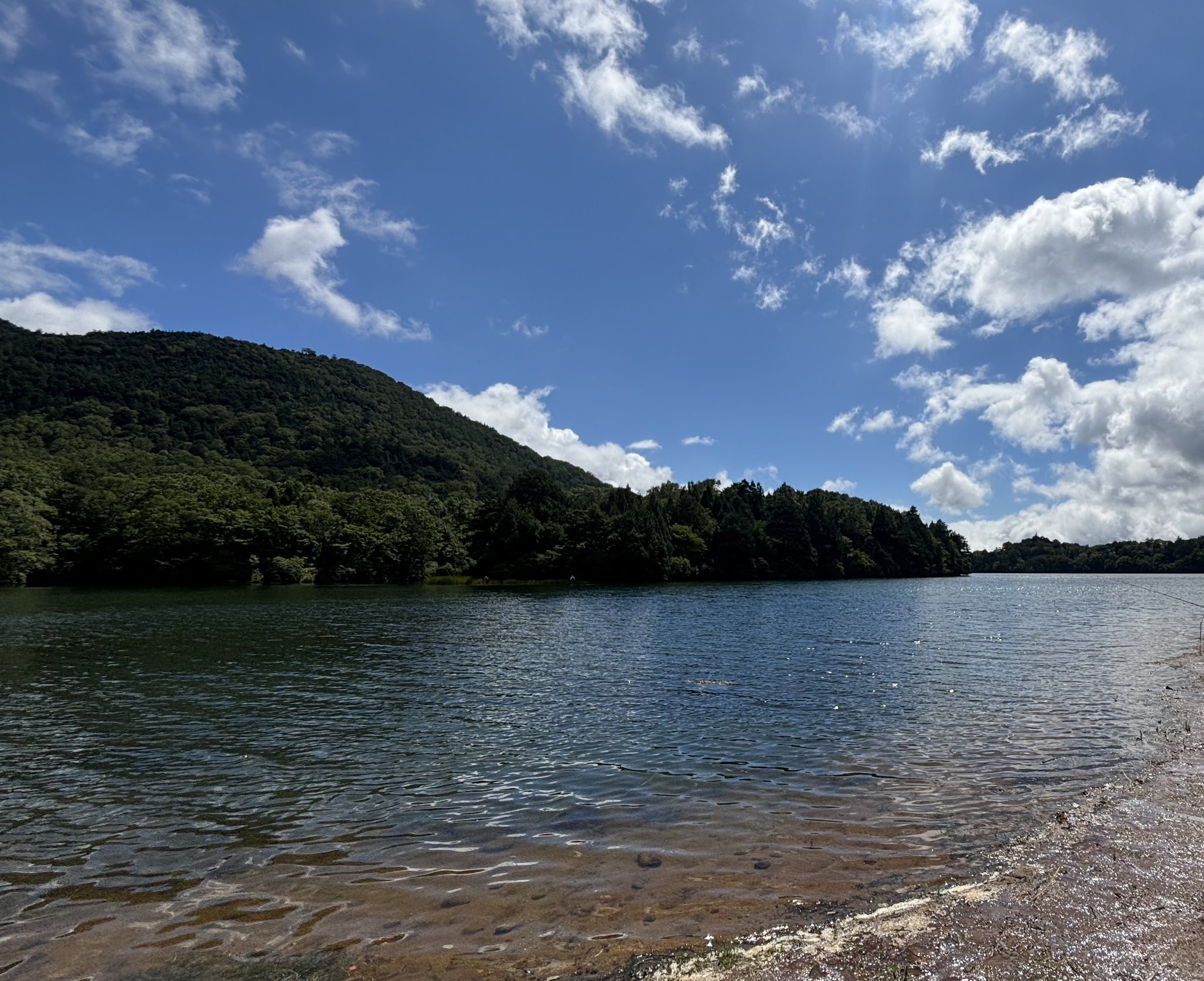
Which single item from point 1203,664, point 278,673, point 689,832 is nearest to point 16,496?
point 278,673

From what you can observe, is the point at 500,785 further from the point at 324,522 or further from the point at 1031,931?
the point at 324,522

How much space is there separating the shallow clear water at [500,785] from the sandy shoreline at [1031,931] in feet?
2.55

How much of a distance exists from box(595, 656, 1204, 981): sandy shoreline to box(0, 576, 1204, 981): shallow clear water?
776 millimetres

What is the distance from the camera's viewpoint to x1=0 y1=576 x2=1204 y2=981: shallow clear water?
8547mm

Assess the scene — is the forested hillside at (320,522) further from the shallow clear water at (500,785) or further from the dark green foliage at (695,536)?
the shallow clear water at (500,785)

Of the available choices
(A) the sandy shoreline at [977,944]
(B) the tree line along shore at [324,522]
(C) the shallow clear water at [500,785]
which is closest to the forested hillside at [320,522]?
(B) the tree line along shore at [324,522]

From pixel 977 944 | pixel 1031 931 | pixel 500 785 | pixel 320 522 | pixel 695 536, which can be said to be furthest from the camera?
pixel 695 536

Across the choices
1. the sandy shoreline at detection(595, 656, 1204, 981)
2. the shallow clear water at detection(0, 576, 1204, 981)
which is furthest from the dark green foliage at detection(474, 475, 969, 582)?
the sandy shoreline at detection(595, 656, 1204, 981)

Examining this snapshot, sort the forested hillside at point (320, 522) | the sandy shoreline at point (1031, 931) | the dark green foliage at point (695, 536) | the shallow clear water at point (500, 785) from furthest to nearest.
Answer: the dark green foliage at point (695, 536) → the forested hillside at point (320, 522) → the shallow clear water at point (500, 785) → the sandy shoreline at point (1031, 931)

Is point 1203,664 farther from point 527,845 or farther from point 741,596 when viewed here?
point 741,596

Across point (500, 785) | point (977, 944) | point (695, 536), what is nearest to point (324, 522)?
point (695, 536)

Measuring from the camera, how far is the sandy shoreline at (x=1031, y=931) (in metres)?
6.60

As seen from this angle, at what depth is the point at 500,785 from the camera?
14.3m

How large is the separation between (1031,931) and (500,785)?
9.94m
